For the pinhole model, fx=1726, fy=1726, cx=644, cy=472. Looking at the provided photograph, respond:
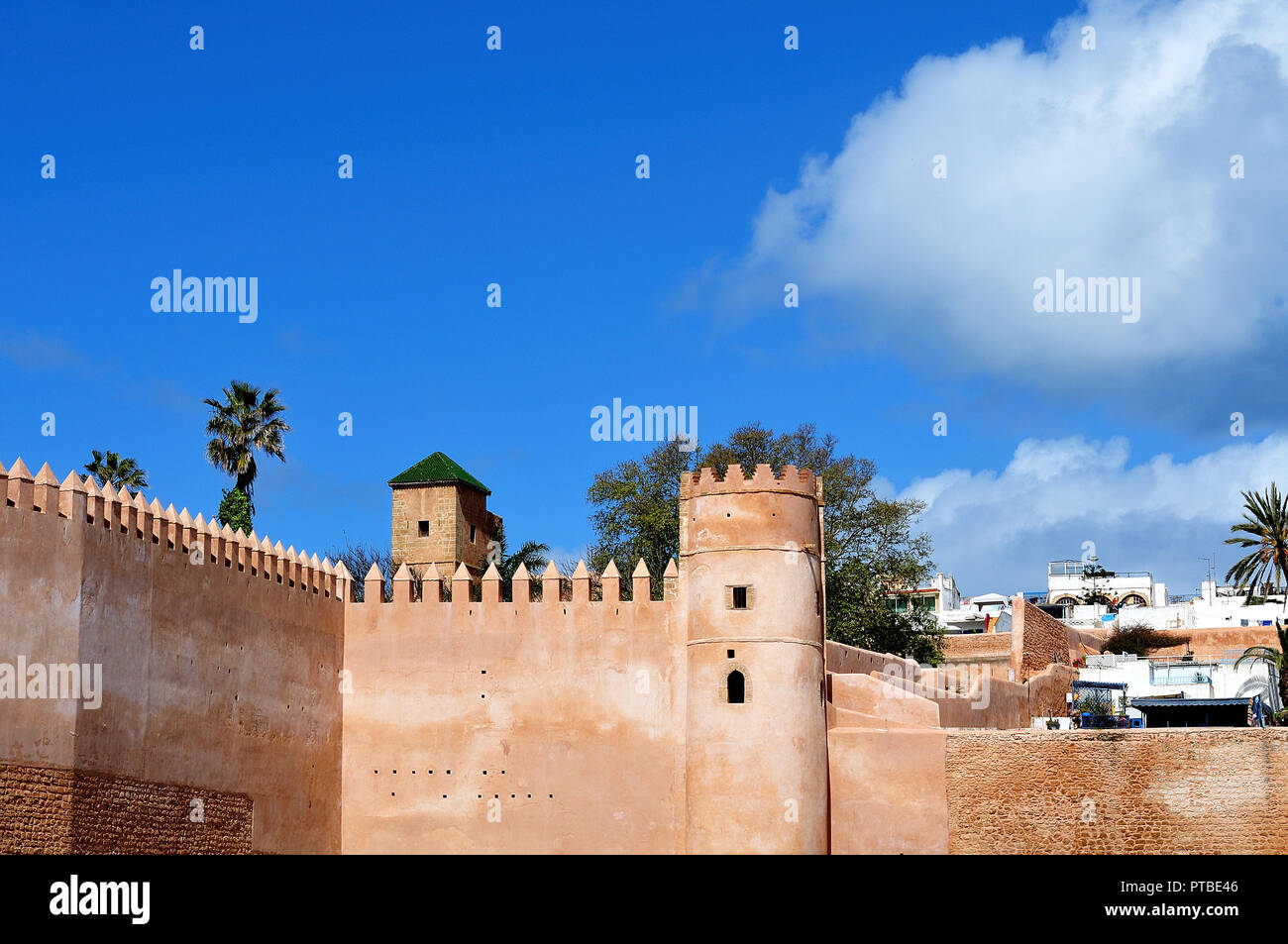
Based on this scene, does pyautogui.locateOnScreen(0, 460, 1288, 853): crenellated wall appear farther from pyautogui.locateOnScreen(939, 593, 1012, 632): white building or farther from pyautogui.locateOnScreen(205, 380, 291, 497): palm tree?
pyautogui.locateOnScreen(939, 593, 1012, 632): white building

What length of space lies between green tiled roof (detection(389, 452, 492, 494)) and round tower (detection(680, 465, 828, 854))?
19418mm

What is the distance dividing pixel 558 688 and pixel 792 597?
13.3ft

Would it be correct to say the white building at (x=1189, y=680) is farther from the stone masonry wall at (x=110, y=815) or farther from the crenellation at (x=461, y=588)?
the stone masonry wall at (x=110, y=815)

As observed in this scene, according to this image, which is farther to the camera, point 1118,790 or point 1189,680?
point 1189,680

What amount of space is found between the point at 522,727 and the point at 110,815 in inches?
284

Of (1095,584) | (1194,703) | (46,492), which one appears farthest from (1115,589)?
(46,492)

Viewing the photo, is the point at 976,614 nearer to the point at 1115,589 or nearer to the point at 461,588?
the point at 1115,589

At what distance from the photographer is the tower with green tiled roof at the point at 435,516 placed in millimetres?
46031

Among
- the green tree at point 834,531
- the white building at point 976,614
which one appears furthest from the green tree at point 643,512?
the white building at point 976,614

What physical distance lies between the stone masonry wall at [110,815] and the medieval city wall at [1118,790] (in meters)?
11.1

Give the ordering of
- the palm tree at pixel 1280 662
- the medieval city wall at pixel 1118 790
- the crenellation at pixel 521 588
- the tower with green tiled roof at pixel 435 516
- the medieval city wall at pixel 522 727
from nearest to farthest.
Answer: the medieval city wall at pixel 1118 790, the medieval city wall at pixel 522 727, the crenellation at pixel 521 588, the palm tree at pixel 1280 662, the tower with green tiled roof at pixel 435 516

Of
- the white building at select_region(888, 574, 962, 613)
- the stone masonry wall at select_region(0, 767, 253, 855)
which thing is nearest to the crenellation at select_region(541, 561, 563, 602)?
the stone masonry wall at select_region(0, 767, 253, 855)

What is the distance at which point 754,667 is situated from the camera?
2684cm
